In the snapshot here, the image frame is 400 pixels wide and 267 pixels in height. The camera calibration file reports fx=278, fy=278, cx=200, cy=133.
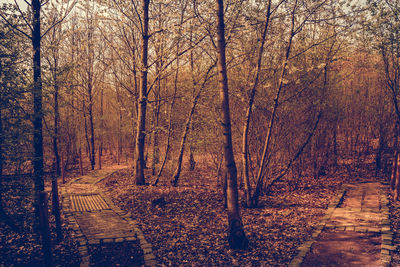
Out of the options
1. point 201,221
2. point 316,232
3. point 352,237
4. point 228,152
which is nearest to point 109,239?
point 201,221

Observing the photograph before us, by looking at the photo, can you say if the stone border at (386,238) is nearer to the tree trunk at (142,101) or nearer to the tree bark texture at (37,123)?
the tree bark texture at (37,123)

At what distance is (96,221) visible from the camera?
6.86m

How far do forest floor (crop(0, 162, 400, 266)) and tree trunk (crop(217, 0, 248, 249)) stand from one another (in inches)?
13.6

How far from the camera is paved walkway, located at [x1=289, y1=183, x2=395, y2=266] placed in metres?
4.71

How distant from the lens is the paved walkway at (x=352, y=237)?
185 inches

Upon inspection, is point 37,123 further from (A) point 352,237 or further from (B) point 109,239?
(A) point 352,237

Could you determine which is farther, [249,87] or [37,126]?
[249,87]

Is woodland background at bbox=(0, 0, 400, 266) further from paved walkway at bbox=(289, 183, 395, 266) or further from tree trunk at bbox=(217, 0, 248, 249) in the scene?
paved walkway at bbox=(289, 183, 395, 266)

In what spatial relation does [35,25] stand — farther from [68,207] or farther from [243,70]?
[243,70]

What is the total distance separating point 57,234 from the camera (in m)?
5.62

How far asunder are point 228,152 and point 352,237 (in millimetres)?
3041

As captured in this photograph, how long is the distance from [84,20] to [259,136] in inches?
458

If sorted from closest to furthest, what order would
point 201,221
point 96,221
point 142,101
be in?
point 96,221 → point 201,221 → point 142,101

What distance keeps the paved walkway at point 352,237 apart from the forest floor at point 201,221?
186 millimetres
